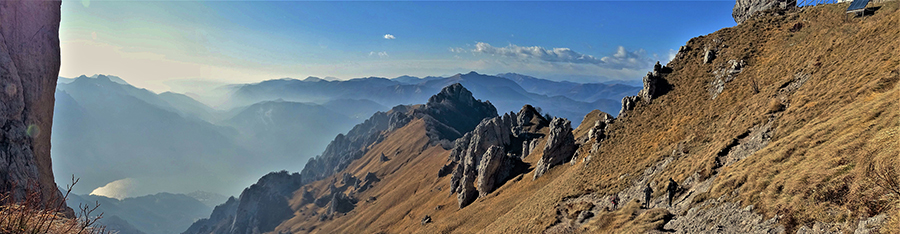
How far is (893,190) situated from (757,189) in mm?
7211

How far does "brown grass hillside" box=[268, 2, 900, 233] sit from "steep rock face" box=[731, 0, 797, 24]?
6.39m

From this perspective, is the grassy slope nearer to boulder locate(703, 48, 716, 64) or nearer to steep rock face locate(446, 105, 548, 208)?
boulder locate(703, 48, 716, 64)

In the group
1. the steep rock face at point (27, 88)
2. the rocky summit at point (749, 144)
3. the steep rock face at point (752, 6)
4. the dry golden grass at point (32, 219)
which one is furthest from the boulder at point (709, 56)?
the steep rock face at point (27, 88)

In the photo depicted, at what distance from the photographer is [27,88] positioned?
3180 cm

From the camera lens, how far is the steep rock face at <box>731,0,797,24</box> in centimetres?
6226

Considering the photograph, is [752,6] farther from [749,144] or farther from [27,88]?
[27,88]

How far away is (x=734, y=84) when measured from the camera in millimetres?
46375

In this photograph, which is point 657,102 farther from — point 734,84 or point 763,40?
point 763,40

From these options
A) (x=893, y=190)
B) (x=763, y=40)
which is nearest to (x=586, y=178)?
(x=763, y=40)

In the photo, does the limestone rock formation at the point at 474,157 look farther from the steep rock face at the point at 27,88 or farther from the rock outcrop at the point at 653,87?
the steep rock face at the point at 27,88

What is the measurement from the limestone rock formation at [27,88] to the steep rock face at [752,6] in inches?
3768

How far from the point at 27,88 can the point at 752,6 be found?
10604 cm

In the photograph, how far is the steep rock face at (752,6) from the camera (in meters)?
62.3

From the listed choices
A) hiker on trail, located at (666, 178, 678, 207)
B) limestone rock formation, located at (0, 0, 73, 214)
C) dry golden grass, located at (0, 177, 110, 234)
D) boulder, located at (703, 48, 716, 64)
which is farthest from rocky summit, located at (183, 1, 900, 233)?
limestone rock formation, located at (0, 0, 73, 214)
